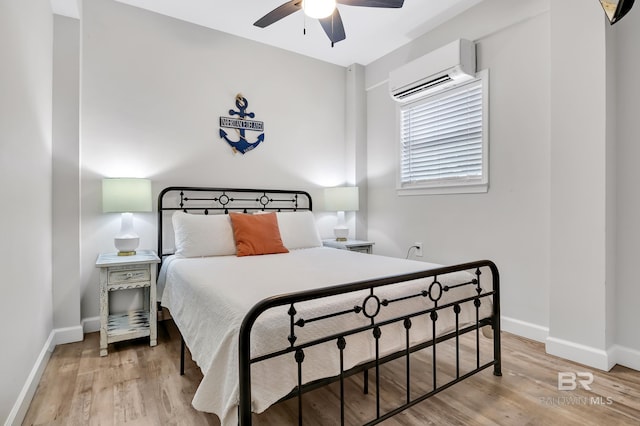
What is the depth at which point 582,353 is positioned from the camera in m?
2.24

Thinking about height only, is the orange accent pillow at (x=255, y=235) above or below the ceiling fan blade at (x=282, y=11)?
below

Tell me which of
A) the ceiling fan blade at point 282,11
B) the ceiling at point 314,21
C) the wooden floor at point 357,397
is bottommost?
the wooden floor at point 357,397

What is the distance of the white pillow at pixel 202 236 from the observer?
108 inches

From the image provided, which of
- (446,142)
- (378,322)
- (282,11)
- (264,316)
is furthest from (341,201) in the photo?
(264,316)

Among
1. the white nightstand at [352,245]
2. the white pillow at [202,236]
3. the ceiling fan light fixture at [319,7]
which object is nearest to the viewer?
the ceiling fan light fixture at [319,7]

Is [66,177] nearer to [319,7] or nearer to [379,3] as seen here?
[319,7]

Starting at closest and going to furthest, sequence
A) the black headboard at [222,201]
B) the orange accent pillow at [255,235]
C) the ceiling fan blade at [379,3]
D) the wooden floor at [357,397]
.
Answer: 1. the wooden floor at [357,397]
2. the ceiling fan blade at [379,3]
3. the orange accent pillow at [255,235]
4. the black headboard at [222,201]

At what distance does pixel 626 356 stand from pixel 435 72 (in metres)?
2.62

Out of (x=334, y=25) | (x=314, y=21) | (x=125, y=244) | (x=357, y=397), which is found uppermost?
(x=314, y=21)

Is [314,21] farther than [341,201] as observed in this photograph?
No

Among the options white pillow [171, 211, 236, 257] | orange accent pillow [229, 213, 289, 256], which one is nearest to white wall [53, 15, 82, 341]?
white pillow [171, 211, 236, 257]

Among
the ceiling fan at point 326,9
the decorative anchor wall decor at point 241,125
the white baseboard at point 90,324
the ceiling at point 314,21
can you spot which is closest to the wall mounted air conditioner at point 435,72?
the ceiling at point 314,21

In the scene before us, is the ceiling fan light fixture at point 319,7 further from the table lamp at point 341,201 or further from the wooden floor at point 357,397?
the wooden floor at point 357,397

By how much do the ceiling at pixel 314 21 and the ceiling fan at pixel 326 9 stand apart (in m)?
0.61
